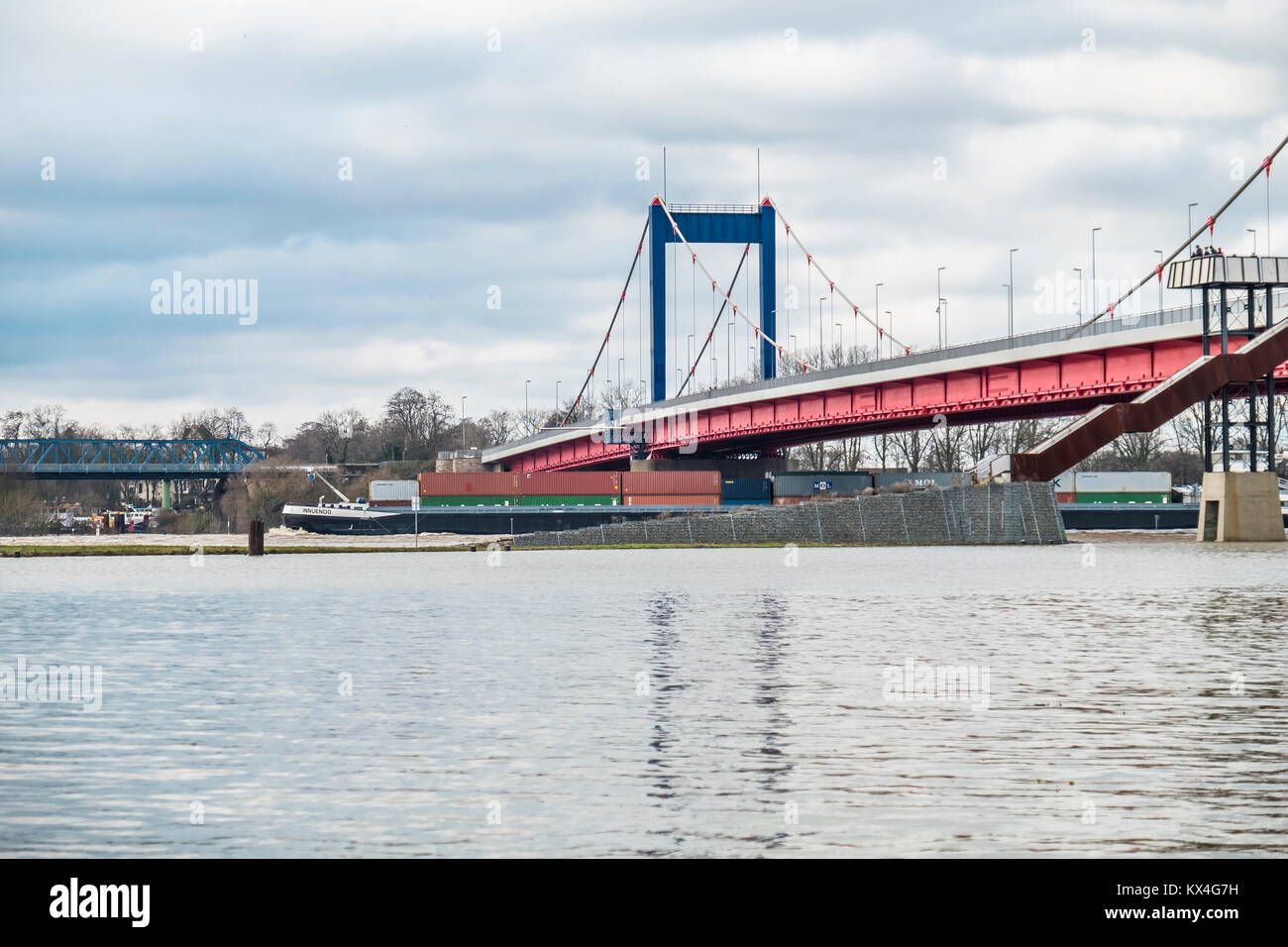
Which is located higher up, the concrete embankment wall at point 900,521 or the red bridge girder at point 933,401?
the red bridge girder at point 933,401

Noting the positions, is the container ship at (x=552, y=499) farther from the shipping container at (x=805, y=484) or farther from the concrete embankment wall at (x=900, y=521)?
the concrete embankment wall at (x=900, y=521)

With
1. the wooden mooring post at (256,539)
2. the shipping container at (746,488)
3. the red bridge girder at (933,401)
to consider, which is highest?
the red bridge girder at (933,401)

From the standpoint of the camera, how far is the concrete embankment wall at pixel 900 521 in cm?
6469

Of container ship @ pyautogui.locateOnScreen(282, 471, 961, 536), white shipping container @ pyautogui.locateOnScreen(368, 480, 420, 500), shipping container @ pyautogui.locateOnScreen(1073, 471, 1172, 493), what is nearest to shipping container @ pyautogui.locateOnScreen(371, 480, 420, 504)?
white shipping container @ pyautogui.locateOnScreen(368, 480, 420, 500)

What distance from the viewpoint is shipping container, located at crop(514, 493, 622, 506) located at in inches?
4220

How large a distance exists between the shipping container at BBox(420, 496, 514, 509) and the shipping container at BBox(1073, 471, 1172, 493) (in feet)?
139

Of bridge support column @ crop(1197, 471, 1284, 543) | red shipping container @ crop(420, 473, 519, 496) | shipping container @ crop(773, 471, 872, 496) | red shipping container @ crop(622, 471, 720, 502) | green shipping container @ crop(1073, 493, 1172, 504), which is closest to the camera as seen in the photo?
bridge support column @ crop(1197, 471, 1284, 543)

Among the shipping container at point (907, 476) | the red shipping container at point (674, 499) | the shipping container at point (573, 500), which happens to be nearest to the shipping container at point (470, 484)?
the shipping container at point (573, 500)

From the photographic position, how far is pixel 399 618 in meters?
27.4

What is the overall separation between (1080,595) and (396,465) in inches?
4977

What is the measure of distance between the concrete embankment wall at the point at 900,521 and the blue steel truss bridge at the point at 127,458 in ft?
272

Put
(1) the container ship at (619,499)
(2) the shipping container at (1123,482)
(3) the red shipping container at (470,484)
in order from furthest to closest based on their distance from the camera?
(2) the shipping container at (1123,482) < (3) the red shipping container at (470,484) < (1) the container ship at (619,499)

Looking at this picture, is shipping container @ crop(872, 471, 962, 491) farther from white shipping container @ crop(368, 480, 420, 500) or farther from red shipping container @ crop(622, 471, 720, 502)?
white shipping container @ crop(368, 480, 420, 500)
